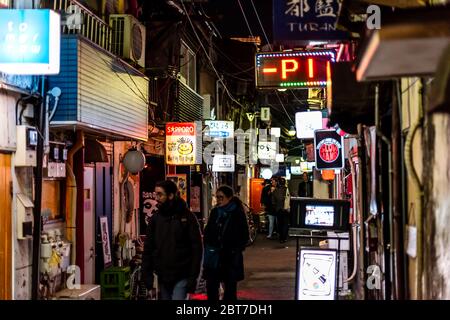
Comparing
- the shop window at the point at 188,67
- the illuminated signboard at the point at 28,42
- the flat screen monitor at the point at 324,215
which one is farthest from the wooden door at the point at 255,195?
the illuminated signboard at the point at 28,42

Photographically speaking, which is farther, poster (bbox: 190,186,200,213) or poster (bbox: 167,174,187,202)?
poster (bbox: 190,186,200,213)

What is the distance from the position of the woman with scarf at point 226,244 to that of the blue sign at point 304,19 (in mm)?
2936

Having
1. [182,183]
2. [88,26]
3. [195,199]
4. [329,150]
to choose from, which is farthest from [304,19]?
[195,199]

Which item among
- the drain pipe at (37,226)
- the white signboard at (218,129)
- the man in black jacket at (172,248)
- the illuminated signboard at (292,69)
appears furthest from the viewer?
the white signboard at (218,129)

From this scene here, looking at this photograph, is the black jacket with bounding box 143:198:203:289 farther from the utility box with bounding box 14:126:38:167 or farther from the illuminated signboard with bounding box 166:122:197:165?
the illuminated signboard with bounding box 166:122:197:165

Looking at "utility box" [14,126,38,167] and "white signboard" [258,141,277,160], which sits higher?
"white signboard" [258,141,277,160]

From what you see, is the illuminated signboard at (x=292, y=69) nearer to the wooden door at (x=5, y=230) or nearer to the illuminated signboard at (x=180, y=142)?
the wooden door at (x=5, y=230)

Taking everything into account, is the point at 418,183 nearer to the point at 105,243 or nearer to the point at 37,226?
the point at 37,226

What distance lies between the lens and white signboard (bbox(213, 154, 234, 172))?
22.7 m

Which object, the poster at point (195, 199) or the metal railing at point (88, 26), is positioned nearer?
the metal railing at point (88, 26)

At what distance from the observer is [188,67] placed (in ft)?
73.5

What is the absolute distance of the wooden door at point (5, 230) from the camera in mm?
8531

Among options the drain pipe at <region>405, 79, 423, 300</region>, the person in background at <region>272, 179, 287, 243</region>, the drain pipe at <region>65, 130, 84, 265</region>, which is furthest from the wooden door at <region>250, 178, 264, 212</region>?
the drain pipe at <region>405, 79, 423, 300</region>
